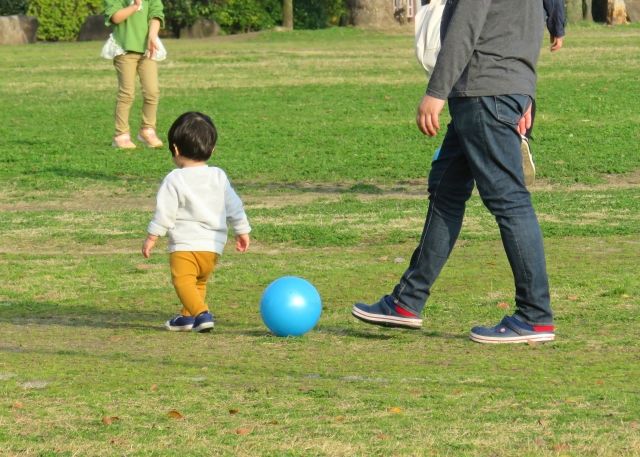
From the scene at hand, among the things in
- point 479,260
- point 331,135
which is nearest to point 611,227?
point 479,260

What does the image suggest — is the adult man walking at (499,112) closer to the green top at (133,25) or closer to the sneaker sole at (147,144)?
the green top at (133,25)

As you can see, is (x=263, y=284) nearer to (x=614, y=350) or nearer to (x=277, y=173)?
(x=614, y=350)

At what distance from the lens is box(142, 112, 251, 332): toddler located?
757 centimetres

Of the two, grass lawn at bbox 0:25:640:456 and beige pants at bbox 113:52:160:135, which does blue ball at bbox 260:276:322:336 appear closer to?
grass lawn at bbox 0:25:640:456

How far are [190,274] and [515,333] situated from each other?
1.75 meters

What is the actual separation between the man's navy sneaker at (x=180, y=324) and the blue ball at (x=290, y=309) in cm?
39

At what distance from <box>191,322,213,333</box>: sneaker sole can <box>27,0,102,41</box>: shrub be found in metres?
40.7

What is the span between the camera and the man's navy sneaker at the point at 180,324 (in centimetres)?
751

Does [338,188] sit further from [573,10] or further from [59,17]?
[59,17]

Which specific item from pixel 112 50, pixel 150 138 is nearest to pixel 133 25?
pixel 112 50

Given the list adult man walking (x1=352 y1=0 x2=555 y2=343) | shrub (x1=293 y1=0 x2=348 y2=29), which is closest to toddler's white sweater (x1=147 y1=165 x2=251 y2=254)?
adult man walking (x1=352 y1=0 x2=555 y2=343)

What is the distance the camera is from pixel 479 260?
9.70m

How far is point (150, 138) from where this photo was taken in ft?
55.6

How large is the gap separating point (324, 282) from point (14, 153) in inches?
329
